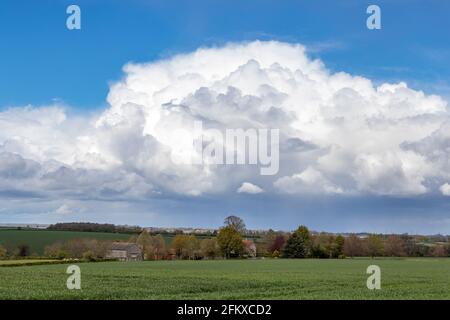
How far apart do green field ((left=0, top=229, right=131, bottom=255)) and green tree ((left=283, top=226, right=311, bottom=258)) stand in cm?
4188

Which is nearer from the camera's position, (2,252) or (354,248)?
(2,252)

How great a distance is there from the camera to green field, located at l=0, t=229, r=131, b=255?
405 feet

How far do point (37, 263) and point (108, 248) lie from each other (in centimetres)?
2727

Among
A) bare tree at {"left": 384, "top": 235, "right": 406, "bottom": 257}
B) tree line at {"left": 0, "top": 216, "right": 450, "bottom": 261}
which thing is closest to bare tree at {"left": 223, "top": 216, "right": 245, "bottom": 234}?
tree line at {"left": 0, "top": 216, "right": 450, "bottom": 261}

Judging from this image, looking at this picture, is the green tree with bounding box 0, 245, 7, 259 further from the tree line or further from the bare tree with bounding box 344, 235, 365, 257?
the bare tree with bounding box 344, 235, 365, 257

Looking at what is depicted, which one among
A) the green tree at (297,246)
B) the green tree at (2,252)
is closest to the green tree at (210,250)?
the green tree at (297,246)

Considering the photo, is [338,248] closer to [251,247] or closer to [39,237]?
[251,247]

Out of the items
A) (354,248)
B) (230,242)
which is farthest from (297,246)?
(354,248)

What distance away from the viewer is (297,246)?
440 feet

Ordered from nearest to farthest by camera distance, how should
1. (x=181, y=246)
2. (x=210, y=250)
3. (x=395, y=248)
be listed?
1. (x=210, y=250)
2. (x=181, y=246)
3. (x=395, y=248)

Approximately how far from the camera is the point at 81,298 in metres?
33.3

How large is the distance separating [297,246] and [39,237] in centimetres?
6098

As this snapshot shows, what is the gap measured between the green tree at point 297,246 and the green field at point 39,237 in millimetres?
41875

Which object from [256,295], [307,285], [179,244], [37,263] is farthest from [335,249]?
[256,295]
